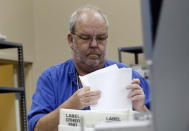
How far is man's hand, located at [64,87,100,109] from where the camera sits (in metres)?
1.26

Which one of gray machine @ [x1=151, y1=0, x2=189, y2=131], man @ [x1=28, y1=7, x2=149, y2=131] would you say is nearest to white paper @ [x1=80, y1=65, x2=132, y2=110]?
man @ [x1=28, y1=7, x2=149, y2=131]

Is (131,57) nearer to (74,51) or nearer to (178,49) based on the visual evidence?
(74,51)

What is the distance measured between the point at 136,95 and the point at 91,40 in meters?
0.34

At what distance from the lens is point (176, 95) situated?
0.66 metres

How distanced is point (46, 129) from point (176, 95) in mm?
874

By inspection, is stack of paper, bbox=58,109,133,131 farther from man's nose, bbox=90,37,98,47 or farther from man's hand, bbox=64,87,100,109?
man's nose, bbox=90,37,98,47

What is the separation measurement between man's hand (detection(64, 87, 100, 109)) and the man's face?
28cm

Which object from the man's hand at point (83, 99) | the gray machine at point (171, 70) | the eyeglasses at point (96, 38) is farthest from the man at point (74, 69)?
the gray machine at point (171, 70)

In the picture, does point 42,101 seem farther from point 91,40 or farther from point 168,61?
point 168,61

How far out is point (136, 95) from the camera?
130 cm

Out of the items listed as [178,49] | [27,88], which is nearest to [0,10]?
[27,88]

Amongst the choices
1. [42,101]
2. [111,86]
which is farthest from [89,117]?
[42,101]

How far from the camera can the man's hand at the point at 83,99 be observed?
126 cm

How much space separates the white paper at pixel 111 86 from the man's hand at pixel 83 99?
2cm
